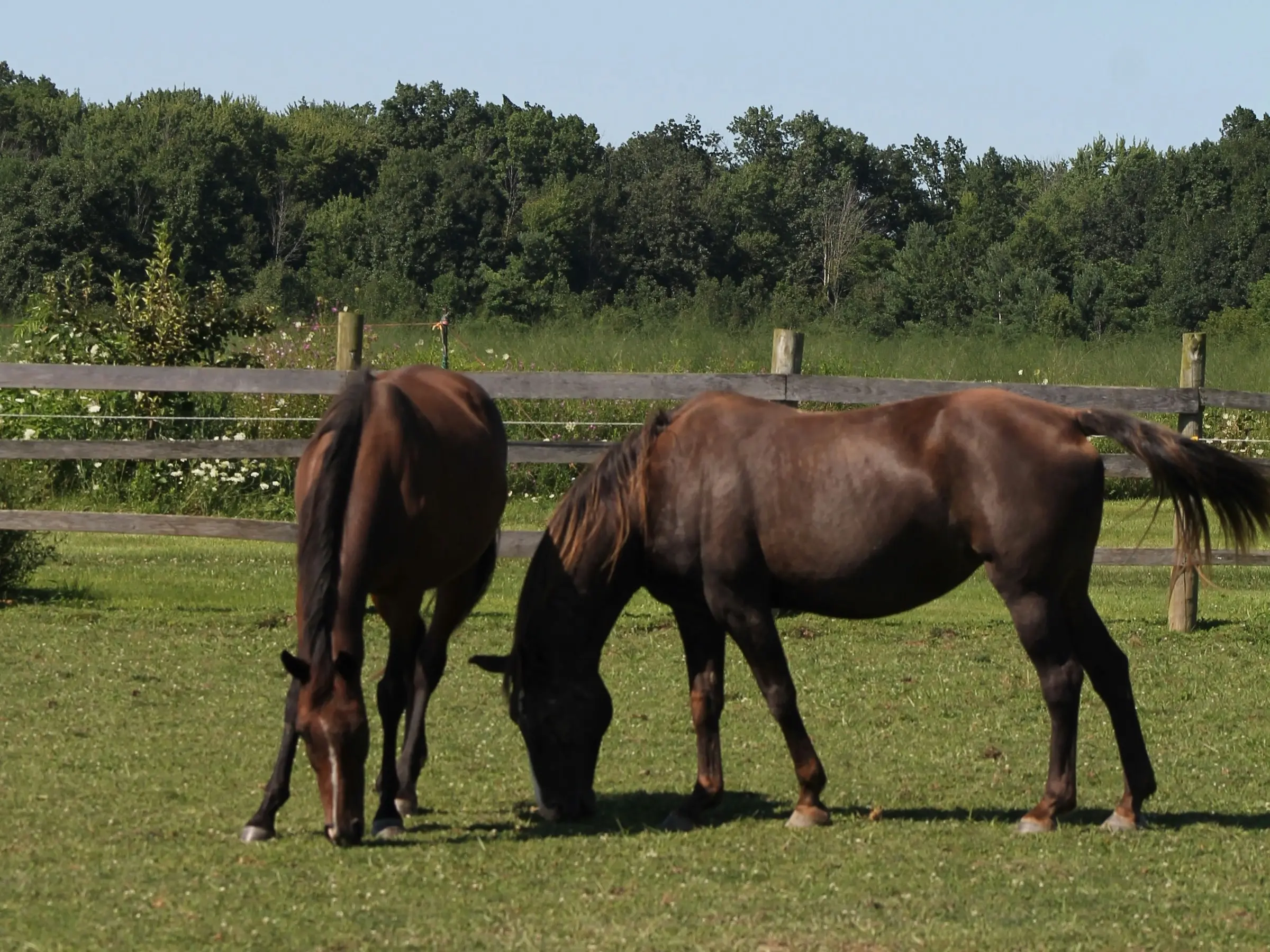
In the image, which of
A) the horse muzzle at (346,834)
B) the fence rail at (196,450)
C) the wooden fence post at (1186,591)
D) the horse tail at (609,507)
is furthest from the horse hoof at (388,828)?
the wooden fence post at (1186,591)

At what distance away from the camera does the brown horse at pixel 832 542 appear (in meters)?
5.60

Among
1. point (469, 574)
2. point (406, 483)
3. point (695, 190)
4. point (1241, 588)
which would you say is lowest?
point (1241, 588)

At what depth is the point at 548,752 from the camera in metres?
5.81

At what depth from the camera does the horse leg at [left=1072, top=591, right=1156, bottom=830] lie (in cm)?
573

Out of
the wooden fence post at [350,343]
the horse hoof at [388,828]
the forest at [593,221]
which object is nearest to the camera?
the horse hoof at [388,828]

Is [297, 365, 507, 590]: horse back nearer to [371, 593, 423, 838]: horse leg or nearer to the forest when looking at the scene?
[371, 593, 423, 838]: horse leg

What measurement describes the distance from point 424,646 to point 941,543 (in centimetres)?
206

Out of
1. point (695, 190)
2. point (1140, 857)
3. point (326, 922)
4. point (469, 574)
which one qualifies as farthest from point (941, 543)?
point (695, 190)

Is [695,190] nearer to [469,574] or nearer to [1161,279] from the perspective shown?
[1161,279]

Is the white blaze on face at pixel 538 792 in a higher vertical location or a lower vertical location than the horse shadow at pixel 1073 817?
higher

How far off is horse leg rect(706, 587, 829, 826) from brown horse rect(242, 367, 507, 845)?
1102 mm

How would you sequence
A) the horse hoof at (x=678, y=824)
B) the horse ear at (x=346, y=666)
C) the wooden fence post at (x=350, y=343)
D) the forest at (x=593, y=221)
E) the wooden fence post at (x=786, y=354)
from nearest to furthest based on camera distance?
1. the horse ear at (x=346, y=666)
2. the horse hoof at (x=678, y=824)
3. the wooden fence post at (x=350, y=343)
4. the wooden fence post at (x=786, y=354)
5. the forest at (x=593, y=221)

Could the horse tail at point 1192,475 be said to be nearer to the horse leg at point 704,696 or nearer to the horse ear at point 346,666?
the horse leg at point 704,696

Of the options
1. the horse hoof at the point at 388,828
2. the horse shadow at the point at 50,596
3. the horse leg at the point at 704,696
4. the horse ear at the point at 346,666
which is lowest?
the horse shadow at the point at 50,596
